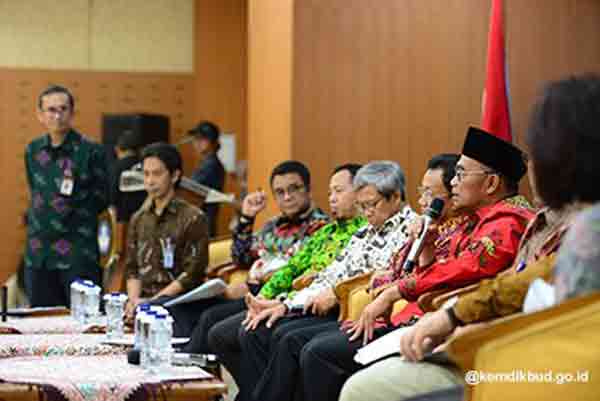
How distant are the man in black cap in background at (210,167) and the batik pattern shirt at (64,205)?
268 centimetres

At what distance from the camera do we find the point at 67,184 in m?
6.71

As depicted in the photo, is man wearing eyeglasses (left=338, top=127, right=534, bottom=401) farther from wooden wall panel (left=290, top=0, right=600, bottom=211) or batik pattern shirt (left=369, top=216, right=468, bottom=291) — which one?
wooden wall panel (left=290, top=0, right=600, bottom=211)

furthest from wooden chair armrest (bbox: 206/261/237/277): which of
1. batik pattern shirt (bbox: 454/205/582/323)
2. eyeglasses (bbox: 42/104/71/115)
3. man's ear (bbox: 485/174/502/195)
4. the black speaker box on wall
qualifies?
the black speaker box on wall

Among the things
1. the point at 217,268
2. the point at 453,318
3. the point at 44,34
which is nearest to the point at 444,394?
the point at 453,318

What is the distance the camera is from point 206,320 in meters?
5.92

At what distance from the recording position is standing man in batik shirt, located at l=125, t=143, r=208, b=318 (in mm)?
6230

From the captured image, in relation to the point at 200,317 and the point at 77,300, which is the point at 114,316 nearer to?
the point at 77,300

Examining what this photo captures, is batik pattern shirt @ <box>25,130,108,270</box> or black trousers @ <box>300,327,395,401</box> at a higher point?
batik pattern shirt @ <box>25,130,108,270</box>

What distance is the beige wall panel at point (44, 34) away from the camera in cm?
1186

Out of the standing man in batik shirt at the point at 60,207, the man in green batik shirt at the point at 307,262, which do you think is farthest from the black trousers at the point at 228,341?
the standing man in batik shirt at the point at 60,207

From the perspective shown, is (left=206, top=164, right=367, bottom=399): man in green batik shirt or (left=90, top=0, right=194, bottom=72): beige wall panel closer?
(left=206, top=164, right=367, bottom=399): man in green batik shirt

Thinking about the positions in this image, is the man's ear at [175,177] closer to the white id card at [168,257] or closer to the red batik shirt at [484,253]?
the white id card at [168,257]

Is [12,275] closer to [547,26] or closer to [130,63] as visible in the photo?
[130,63]

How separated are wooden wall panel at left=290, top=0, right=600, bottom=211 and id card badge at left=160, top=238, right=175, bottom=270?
0.98 metres
